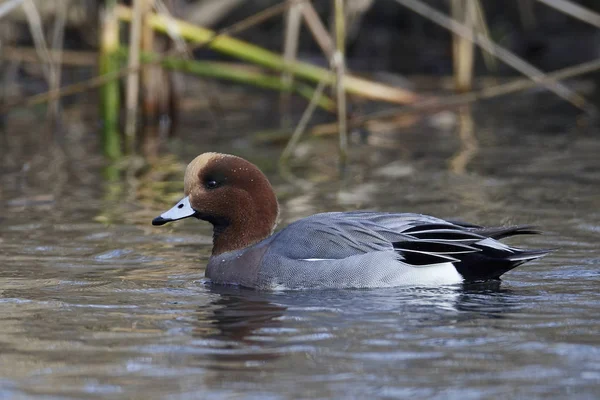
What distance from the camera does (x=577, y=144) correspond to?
10.6 metres

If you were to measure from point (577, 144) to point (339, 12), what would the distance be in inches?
139

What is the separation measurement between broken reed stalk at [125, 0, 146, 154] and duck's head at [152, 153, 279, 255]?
10.6 feet

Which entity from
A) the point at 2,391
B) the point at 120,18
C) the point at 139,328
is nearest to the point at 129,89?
the point at 120,18

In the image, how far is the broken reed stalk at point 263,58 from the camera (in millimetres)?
9922

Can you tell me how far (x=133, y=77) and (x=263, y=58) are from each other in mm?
1404

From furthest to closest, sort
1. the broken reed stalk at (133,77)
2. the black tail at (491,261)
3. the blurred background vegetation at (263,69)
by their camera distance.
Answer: the broken reed stalk at (133,77) → the blurred background vegetation at (263,69) → the black tail at (491,261)

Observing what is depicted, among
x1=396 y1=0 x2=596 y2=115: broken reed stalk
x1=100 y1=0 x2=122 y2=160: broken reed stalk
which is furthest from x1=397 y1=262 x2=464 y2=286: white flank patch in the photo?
x1=100 y1=0 x2=122 y2=160: broken reed stalk

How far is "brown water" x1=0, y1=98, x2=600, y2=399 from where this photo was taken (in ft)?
13.1

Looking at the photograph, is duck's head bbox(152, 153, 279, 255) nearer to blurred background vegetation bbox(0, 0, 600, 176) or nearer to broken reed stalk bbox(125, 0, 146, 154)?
blurred background vegetation bbox(0, 0, 600, 176)

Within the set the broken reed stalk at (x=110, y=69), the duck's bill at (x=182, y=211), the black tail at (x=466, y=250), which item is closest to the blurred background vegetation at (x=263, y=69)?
the broken reed stalk at (x=110, y=69)

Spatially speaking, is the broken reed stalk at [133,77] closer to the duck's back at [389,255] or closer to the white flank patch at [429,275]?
the duck's back at [389,255]

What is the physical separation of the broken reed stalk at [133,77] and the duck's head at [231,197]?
3.24m

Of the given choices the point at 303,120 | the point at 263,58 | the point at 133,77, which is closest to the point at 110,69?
the point at 133,77

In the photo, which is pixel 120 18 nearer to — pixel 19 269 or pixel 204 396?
pixel 19 269
